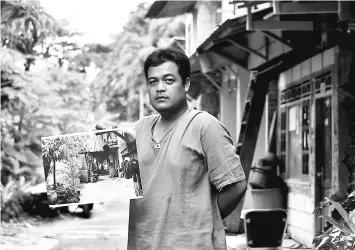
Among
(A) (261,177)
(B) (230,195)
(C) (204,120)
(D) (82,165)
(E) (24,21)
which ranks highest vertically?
(E) (24,21)

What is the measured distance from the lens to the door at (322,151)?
10688mm

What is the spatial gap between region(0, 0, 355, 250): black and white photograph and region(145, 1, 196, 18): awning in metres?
0.07

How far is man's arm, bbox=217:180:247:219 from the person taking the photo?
345 cm

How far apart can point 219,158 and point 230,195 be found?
0.66 feet

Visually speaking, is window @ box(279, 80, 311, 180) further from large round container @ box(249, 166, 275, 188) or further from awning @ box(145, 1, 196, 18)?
awning @ box(145, 1, 196, 18)

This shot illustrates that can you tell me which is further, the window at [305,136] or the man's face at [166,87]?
the window at [305,136]

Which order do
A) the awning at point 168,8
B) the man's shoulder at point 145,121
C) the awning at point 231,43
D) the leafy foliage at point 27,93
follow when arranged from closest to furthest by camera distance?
the man's shoulder at point 145,121, the awning at point 231,43, the leafy foliage at point 27,93, the awning at point 168,8

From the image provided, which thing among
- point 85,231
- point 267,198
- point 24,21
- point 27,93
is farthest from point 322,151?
point 27,93

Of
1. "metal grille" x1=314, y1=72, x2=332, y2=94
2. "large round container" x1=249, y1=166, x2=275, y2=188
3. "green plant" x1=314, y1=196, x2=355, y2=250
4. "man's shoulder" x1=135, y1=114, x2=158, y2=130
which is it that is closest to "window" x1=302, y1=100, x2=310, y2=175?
"metal grille" x1=314, y1=72, x2=332, y2=94

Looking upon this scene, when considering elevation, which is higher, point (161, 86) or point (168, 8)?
point (168, 8)

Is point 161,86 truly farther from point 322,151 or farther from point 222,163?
point 322,151

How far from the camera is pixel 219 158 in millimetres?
3381

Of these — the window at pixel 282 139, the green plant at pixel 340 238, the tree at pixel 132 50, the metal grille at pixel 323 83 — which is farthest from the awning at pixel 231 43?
the tree at pixel 132 50

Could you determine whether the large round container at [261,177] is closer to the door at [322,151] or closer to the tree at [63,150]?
the door at [322,151]
